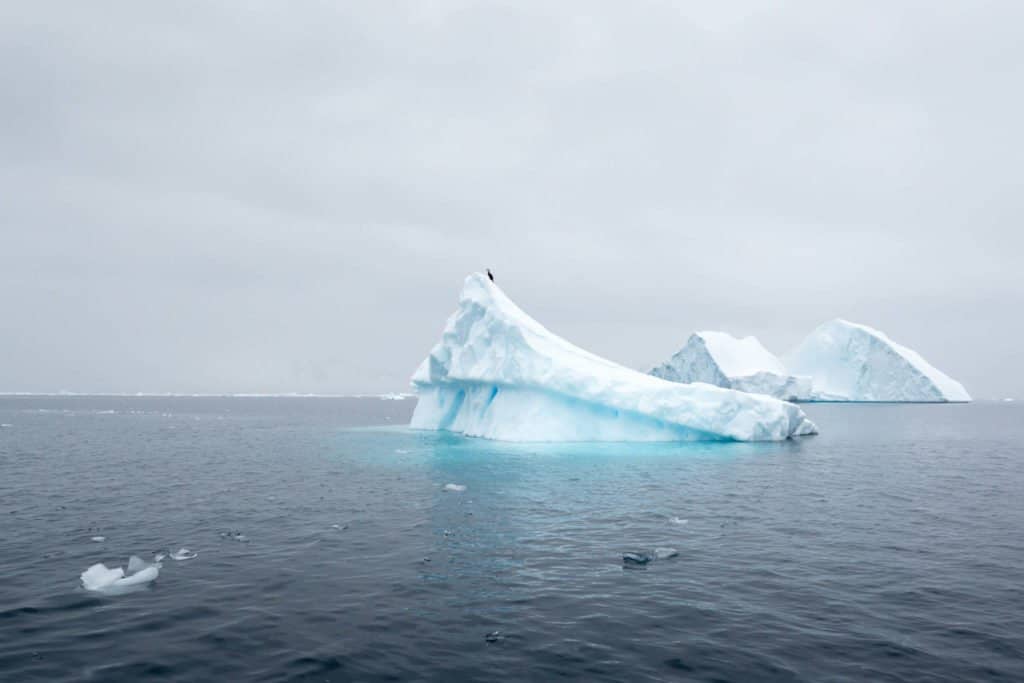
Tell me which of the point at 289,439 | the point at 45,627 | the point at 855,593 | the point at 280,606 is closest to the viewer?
the point at 45,627

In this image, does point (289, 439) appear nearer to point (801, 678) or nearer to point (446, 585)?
point (446, 585)

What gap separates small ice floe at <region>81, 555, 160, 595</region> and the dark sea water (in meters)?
0.22

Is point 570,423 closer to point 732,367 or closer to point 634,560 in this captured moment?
point 634,560

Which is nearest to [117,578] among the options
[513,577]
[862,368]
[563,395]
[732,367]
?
[513,577]

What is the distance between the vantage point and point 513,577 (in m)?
11.4

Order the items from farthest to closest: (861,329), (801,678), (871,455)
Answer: (861,329) → (871,455) → (801,678)

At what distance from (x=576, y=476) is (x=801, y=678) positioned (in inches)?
644

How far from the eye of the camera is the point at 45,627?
873 cm

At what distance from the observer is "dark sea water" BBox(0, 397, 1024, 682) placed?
7871 mm

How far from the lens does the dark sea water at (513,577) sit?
7.87m

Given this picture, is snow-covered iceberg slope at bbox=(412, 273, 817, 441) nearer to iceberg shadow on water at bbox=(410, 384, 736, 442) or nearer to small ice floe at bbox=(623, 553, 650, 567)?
iceberg shadow on water at bbox=(410, 384, 736, 442)

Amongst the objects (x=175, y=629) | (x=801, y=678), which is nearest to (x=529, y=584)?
(x=801, y=678)

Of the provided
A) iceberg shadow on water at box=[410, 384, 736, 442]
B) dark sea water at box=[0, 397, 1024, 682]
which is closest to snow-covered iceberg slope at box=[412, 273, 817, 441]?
iceberg shadow on water at box=[410, 384, 736, 442]

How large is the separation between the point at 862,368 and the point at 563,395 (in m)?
90.0
